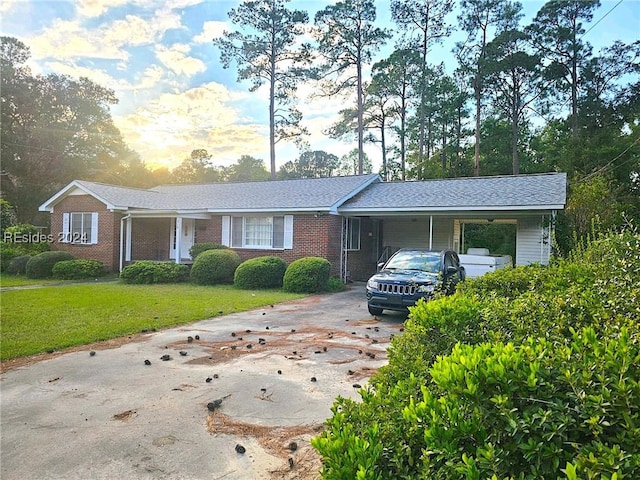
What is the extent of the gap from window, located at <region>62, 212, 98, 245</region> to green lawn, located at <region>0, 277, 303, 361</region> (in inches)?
227

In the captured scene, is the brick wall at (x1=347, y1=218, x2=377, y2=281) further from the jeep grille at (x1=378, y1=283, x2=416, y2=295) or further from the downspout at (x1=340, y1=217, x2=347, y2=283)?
the jeep grille at (x1=378, y1=283, x2=416, y2=295)

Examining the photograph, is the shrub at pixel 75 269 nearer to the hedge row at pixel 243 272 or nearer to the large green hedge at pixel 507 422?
the hedge row at pixel 243 272

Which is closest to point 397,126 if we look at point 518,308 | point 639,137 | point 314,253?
point 639,137

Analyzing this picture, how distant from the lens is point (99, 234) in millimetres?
19000

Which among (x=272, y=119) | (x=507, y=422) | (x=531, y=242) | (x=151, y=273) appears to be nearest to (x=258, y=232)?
(x=151, y=273)

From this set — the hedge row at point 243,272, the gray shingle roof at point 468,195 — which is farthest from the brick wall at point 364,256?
the hedge row at point 243,272

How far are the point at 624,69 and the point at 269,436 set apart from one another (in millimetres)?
30601

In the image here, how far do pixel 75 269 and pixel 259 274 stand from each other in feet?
28.0

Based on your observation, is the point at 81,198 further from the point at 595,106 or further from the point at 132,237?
the point at 595,106

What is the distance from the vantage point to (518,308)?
311 cm

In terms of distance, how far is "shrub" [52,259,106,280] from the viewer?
55.3 ft

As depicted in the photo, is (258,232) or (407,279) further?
(258,232)

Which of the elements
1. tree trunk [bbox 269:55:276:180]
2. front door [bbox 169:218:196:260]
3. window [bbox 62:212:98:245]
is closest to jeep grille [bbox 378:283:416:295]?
front door [bbox 169:218:196:260]

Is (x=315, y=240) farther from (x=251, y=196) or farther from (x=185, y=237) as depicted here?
(x=185, y=237)
